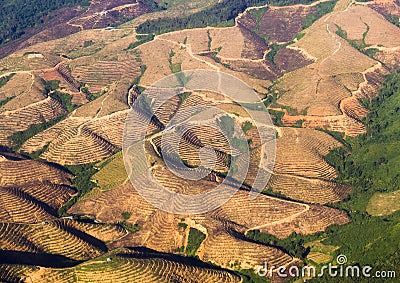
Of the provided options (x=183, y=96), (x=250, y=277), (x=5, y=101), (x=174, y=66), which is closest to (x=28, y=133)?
(x=5, y=101)

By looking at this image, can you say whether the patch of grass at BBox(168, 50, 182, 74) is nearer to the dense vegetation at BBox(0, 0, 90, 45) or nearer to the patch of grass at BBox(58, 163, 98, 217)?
the patch of grass at BBox(58, 163, 98, 217)

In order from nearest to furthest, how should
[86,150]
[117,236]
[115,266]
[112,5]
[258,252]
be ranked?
1. [115,266]
2. [258,252]
3. [117,236]
4. [86,150]
5. [112,5]

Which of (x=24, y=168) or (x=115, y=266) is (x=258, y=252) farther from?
(x=24, y=168)

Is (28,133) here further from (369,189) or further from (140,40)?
(369,189)

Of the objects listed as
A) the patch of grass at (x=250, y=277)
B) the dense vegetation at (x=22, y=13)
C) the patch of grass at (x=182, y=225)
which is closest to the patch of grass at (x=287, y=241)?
the patch of grass at (x=250, y=277)

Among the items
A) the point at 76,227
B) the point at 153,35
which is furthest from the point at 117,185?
the point at 153,35
